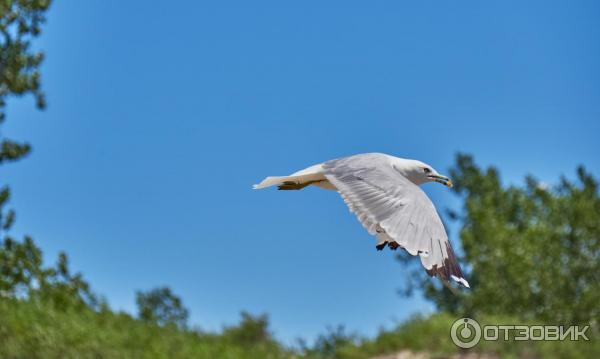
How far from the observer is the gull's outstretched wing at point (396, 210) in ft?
21.1

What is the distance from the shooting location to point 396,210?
6680 millimetres

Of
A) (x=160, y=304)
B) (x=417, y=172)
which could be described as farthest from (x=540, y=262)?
(x=417, y=172)

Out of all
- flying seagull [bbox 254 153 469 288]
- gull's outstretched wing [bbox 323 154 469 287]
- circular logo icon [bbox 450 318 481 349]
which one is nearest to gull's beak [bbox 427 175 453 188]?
flying seagull [bbox 254 153 469 288]

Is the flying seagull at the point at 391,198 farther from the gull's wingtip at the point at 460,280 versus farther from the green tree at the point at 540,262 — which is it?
the green tree at the point at 540,262

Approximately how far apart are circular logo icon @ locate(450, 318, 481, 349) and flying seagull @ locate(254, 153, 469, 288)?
7370mm

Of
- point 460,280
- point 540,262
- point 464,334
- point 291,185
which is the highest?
point 540,262

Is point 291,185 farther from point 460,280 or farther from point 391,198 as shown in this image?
point 460,280

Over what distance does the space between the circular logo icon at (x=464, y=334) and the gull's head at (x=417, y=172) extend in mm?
7297

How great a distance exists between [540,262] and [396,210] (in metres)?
17.4

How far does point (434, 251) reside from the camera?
6.48 meters

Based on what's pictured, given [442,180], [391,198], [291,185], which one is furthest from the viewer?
[442,180]

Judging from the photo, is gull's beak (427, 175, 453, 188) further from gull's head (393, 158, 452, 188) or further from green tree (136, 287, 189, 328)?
green tree (136, 287, 189, 328)

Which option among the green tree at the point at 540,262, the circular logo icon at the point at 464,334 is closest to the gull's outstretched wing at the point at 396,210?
the circular logo icon at the point at 464,334

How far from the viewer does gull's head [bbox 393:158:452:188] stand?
7.59 meters
